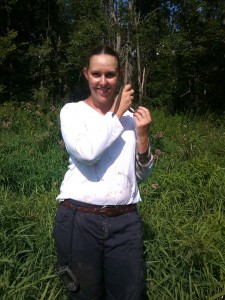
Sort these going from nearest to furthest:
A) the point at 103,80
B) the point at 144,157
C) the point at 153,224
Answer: the point at 103,80 → the point at 144,157 → the point at 153,224

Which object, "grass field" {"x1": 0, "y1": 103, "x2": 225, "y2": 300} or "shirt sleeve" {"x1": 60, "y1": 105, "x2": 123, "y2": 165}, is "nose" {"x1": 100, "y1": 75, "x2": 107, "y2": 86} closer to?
"shirt sleeve" {"x1": 60, "y1": 105, "x2": 123, "y2": 165}

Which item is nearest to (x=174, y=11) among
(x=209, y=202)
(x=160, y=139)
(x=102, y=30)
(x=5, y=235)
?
(x=102, y=30)

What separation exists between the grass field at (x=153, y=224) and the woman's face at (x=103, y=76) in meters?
1.11

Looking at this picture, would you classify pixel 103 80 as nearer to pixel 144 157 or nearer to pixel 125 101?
pixel 125 101

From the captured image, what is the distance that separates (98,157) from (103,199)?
0.67ft

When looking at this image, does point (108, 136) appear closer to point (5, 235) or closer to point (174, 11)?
point (5, 235)

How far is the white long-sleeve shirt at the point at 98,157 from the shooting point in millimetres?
1409

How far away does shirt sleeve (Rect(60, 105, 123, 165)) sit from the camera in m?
1.40

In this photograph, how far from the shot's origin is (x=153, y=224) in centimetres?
257

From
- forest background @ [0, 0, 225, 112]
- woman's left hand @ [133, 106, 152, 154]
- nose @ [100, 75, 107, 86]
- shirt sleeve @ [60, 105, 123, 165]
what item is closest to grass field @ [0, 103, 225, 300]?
woman's left hand @ [133, 106, 152, 154]

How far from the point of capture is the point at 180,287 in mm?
2094

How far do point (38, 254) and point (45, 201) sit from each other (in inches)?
29.9

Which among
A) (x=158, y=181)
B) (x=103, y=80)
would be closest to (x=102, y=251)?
(x=103, y=80)

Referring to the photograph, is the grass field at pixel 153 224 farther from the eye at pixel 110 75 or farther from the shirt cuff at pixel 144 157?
the eye at pixel 110 75
